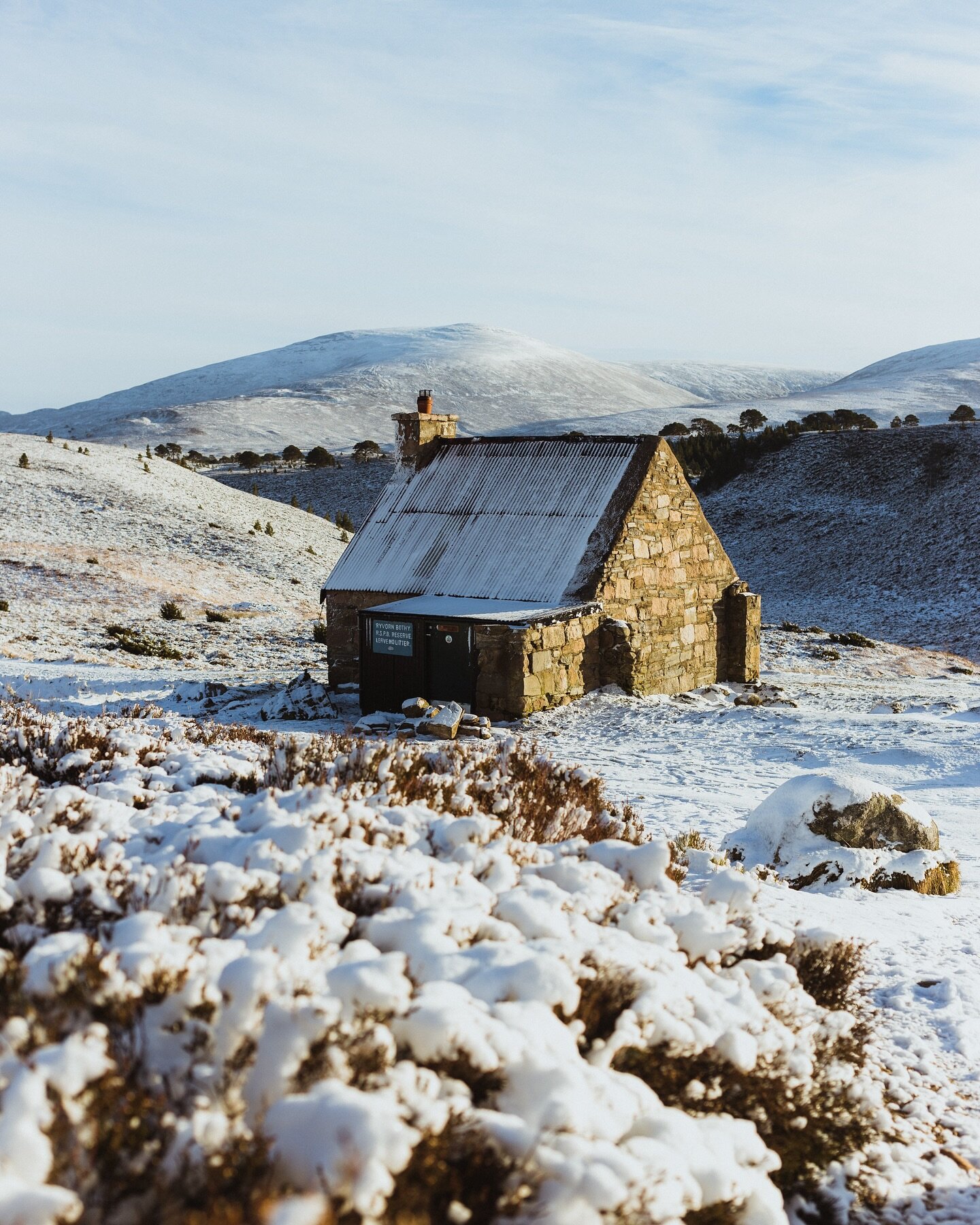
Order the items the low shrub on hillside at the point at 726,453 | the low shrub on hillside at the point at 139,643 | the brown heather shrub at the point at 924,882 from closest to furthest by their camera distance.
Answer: the brown heather shrub at the point at 924,882
the low shrub on hillside at the point at 139,643
the low shrub on hillside at the point at 726,453

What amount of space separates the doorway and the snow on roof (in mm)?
228

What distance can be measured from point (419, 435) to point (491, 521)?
3.03m

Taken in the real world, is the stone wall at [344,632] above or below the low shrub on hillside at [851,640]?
above

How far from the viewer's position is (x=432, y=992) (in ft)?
12.9

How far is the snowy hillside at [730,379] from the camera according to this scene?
176 m

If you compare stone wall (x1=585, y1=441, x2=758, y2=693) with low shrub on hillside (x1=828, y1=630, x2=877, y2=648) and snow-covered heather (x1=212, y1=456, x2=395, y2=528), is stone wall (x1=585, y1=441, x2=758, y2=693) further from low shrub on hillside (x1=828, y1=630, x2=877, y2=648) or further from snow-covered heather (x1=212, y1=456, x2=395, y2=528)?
snow-covered heather (x1=212, y1=456, x2=395, y2=528)

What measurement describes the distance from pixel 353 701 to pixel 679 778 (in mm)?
8306

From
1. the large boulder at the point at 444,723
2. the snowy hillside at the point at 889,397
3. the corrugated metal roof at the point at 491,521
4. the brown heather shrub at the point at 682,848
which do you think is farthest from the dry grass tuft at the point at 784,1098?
the snowy hillside at the point at 889,397

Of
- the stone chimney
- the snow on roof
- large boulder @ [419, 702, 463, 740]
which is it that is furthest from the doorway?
the stone chimney

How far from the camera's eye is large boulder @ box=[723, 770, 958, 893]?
8.91 metres

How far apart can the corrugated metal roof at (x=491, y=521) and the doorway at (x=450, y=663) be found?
1.11m

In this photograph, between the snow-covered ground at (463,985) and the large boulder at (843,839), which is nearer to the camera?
the snow-covered ground at (463,985)

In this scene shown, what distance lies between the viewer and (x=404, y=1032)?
12.2ft

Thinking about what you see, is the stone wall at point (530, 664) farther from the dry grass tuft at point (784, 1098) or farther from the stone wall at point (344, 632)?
the dry grass tuft at point (784, 1098)
